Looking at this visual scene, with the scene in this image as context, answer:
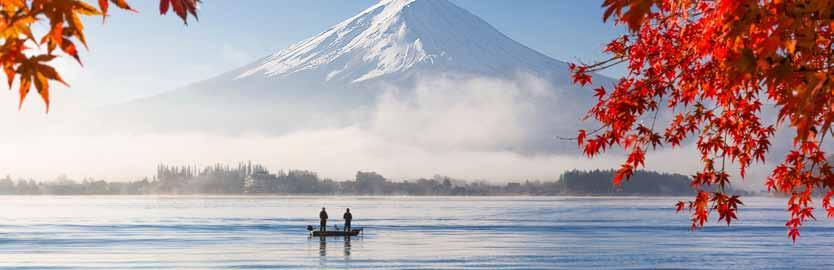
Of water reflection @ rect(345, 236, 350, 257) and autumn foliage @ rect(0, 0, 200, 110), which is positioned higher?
autumn foliage @ rect(0, 0, 200, 110)

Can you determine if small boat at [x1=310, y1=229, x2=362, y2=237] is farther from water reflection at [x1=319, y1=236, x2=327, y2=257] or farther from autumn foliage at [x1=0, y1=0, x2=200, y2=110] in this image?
autumn foliage at [x1=0, y1=0, x2=200, y2=110]

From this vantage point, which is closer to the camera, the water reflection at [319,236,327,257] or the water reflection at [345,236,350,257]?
the water reflection at [345,236,350,257]

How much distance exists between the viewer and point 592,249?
1729 inches

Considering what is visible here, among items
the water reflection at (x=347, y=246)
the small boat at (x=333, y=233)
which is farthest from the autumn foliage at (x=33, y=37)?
the small boat at (x=333, y=233)

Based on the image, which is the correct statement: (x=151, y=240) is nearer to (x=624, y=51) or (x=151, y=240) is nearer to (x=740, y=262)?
(x=740, y=262)

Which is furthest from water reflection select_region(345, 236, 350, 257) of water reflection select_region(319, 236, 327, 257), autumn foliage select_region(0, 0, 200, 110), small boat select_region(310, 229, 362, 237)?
autumn foliage select_region(0, 0, 200, 110)

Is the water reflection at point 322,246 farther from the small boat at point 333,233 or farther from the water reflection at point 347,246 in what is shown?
the water reflection at point 347,246

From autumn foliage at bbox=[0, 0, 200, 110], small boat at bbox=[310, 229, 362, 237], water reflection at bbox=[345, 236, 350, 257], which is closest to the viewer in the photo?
autumn foliage at bbox=[0, 0, 200, 110]

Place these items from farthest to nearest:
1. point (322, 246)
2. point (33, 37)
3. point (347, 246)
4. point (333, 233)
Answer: point (333, 233) < point (322, 246) < point (347, 246) < point (33, 37)

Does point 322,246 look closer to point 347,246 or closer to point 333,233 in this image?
point 347,246

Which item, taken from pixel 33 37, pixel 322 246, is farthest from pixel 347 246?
pixel 33 37

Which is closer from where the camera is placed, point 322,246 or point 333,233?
point 322,246

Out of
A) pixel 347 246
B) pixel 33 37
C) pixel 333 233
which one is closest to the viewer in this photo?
pixel 33 37

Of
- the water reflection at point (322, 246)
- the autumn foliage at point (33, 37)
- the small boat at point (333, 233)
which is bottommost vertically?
the water reflection at point (322, 246)
